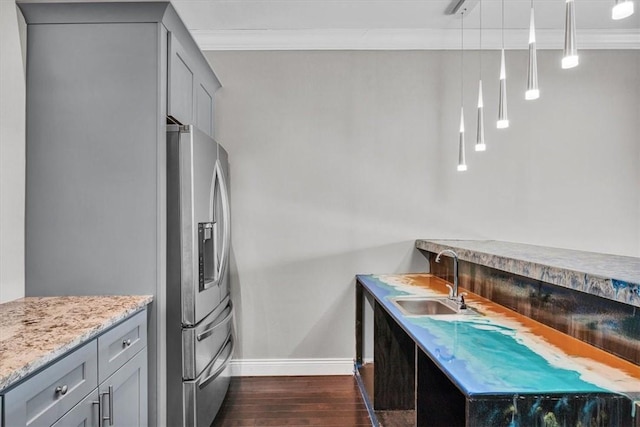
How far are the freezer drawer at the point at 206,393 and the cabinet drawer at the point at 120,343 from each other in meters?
0.38

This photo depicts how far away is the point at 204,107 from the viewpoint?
3.02m

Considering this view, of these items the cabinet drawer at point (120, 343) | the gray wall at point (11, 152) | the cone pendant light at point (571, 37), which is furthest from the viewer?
the gray wall at point (11, 152)

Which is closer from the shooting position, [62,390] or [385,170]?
[62,390]

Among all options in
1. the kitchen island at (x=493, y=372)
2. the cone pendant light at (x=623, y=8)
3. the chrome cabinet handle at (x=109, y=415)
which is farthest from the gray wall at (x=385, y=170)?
the cone pendant light at (x=623, y=8)

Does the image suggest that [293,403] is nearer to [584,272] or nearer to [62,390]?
[62,390]

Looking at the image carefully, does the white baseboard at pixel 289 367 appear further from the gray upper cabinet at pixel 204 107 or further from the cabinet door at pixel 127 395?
the gray upper cabinet at pixel 204 107

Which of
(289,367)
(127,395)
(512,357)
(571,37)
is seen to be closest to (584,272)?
(512,357)

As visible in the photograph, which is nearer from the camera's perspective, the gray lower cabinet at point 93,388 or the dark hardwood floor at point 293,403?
the gray lower cabinet at point 93,388

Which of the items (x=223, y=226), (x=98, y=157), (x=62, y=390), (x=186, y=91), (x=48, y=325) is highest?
(x=186, y=91)

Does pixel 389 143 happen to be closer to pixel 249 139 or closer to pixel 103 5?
pixel 249 139

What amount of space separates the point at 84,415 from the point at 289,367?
6.86 feet

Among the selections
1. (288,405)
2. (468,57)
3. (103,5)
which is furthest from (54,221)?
(468,57)

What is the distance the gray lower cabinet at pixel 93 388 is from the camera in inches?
47.0

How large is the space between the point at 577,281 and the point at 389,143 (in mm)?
2142
